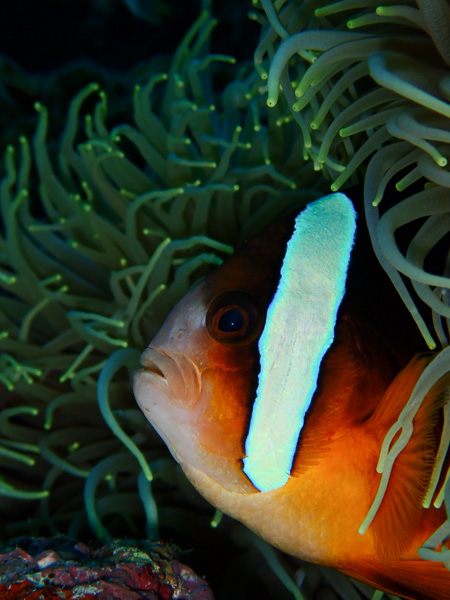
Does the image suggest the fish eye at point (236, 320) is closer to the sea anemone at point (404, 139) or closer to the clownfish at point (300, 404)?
the clownfish at point (300, 404)

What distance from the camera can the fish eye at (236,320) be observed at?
0.83m

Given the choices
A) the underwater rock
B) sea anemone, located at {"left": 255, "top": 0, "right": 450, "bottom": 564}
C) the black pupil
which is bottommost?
the underwater rock

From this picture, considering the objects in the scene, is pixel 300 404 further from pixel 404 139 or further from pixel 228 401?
pixel 404 139

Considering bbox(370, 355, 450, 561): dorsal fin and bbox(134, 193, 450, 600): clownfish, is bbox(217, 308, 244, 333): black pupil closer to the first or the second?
bbox(134, 193, 450, 600): clownfish

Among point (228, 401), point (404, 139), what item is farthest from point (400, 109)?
point (228, 401)

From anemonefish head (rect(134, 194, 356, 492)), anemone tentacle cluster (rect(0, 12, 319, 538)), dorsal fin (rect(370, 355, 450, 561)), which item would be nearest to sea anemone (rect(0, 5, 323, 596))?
anemone tentacle cluster (rect(0, 12, 319, 538))

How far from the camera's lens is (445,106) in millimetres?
678

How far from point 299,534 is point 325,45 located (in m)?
0.75

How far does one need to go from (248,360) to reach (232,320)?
63 mm

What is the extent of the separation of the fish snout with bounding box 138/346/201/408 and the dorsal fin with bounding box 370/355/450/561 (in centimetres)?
28

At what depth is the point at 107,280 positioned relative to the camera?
142cm

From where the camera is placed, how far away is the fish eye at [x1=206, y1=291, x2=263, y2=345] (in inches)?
32.6

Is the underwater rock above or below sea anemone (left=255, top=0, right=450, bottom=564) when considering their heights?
below

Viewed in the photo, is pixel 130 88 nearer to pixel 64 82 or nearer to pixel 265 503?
pixel 64 82
